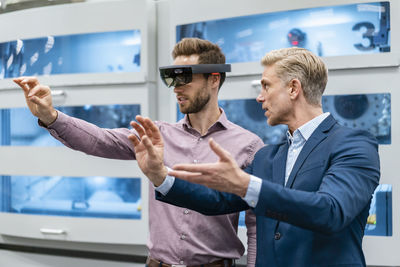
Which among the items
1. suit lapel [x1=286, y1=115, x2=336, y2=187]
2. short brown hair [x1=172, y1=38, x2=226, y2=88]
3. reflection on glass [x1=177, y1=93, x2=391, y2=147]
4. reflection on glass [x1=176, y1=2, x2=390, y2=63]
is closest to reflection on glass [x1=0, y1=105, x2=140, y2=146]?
reflection on glass [x1=176, y1=2, x2=390, y2=63]

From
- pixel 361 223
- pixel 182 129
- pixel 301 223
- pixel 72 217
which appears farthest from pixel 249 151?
pixel 72 217

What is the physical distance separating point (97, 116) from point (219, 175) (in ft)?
4.79

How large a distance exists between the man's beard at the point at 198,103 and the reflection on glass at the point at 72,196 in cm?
77

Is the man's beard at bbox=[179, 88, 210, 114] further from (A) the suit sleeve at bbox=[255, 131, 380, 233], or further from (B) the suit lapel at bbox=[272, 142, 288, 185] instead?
(A) the suit sleeve at bbox=[255, 131, 380, 233]

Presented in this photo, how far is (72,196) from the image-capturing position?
2.26 metres

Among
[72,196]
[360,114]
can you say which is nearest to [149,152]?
[360,114]

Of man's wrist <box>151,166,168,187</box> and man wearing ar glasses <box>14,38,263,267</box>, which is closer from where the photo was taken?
man's wrist <box>151,166,168,187</box>

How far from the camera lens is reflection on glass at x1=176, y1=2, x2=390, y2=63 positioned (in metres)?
1.74

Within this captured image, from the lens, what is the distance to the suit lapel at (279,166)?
116cm

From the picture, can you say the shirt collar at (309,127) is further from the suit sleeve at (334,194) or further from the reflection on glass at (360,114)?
the reflection on glass at (360,114)

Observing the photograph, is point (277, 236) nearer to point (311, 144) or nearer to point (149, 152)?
point (311, 144)

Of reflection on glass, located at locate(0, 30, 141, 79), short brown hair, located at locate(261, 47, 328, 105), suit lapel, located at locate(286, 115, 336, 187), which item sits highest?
reflection on glass, located at locate(0, 30, 141, 79)

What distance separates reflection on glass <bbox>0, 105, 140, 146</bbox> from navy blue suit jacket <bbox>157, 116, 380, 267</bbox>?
1067 millimetres

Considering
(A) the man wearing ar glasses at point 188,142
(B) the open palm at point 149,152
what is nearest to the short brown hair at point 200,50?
(A) the man wearing ar glasses at point 188,142
